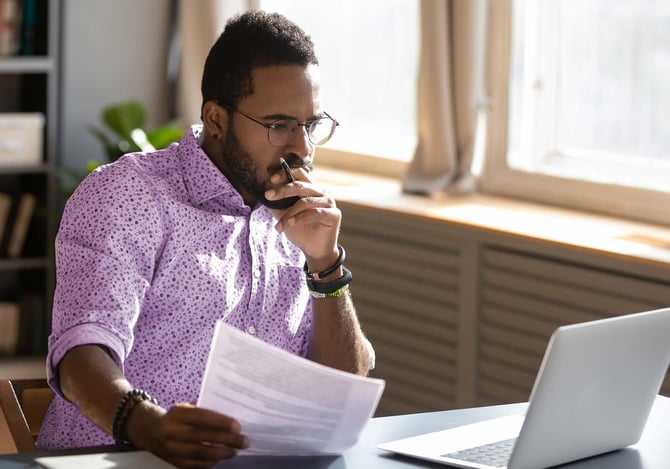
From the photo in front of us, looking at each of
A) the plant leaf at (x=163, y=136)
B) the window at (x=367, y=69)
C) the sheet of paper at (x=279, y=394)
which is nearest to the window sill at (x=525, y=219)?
the window at (x=367, y=69)

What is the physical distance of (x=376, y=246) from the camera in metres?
3.72

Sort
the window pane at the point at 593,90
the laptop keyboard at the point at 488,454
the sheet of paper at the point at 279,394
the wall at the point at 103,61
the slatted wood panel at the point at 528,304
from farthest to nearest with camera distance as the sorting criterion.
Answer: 1. the wall at the point at 103,61
2. the window pane at the point at 593,90
3. the slatted wood panel at the point at 528,304
4. the laptop keyboard at the point at 488,454
5. the sheet of paper at the point at 279,394

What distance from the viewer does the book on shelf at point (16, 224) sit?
4406 millimetres

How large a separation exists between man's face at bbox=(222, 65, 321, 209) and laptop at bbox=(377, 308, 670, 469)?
20.9 inches

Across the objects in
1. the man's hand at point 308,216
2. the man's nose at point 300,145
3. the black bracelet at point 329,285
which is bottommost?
the black bracelet at point 329,285

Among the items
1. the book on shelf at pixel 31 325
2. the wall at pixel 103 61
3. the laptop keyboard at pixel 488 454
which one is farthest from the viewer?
the wall at pixel 103 61

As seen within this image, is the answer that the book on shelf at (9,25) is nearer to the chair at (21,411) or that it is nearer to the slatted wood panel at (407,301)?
the slatted wood panel at (407,301)

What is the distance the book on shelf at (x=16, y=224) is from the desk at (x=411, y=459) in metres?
2.86

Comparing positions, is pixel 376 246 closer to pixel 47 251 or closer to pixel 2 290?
pixel 47 251

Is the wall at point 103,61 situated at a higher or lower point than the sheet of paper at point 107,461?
higher

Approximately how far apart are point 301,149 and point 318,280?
0.24 meters

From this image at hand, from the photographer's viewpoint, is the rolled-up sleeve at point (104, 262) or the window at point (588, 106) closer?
the rolled-up sleeve at point (104, 262)

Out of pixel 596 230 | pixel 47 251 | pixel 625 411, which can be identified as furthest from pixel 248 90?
pixel 47 251

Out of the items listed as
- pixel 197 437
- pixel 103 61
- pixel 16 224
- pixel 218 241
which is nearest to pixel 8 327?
pixel 16 224
